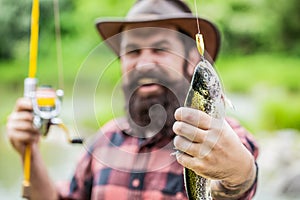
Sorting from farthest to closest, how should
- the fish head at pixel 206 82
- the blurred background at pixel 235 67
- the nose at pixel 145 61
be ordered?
the blurred background at pixel 235 67
the nose at pixel 145 61
the fish head at pixel 206 82

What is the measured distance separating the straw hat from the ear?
7 centimetres

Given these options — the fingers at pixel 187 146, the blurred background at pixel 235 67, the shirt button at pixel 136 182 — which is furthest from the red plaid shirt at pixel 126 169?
the blurred background at pixel 235 67

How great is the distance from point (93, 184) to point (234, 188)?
57 centimetres

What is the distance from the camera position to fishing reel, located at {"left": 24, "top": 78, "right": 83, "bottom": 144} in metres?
1.68

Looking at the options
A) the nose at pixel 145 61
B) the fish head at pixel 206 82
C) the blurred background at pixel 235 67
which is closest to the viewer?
the fish head at pixel 206 82

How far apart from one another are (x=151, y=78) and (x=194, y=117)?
20.6 inches

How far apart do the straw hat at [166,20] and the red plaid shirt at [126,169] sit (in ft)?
0.85

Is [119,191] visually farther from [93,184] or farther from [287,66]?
[287,66]

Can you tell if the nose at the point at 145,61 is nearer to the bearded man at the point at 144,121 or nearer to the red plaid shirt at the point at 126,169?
the bearded man at the point at 144,121

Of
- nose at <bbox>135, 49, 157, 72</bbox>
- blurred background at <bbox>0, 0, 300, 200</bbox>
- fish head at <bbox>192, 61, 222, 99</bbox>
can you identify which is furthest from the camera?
blurred background at <bbox>0, 0, 300, 200</bbox>

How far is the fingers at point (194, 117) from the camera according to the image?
45.4 inches

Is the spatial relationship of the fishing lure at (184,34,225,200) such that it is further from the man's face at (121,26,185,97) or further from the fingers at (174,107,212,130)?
the man's face at (121,26,185,97)

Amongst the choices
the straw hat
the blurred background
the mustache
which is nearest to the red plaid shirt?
the mustache

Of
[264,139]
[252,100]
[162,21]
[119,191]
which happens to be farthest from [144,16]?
[252,100]
